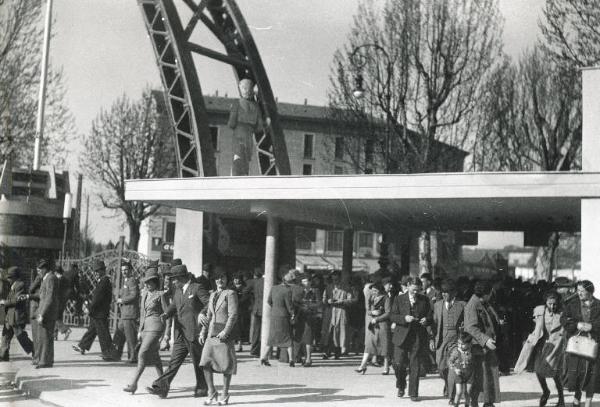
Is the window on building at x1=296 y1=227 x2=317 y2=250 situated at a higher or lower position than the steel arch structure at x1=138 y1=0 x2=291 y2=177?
lower

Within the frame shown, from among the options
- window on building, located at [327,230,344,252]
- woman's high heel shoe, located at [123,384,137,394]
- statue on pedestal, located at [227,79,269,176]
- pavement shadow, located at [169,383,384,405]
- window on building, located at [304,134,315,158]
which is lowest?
pavement shadow, located at [169,383,384,405]

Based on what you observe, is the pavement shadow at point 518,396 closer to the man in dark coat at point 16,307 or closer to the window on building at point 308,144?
the man in dark coat at point 16,307

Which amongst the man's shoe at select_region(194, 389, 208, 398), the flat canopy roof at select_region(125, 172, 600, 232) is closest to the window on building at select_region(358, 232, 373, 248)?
the flat canopy roof at select_region(125, 172, 600, 232)

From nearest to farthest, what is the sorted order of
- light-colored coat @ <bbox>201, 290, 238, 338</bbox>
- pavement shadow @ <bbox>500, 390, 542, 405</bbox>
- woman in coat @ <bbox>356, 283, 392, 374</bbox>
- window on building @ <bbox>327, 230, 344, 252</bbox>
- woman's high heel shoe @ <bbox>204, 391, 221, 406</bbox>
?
woman's high heel shoe @ <bbox>204, 391, 221, 406</bbox> → light-colored coat @ <bbox>201, 290, 238, 338</bbox> → pavement shadow @ <bbox>500, 390, 542, 405</bbox> → woman in coat @ <bbox>356, 283, 392, 374</bbox> → window on building @ <bbox>327, 230, 344, 252</bbox>

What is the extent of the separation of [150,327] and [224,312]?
1.22 metres

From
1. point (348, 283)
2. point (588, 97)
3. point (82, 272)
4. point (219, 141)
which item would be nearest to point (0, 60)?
point (82, 272)

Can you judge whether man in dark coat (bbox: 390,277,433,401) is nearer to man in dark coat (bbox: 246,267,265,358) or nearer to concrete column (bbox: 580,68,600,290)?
concrete column (bbox: 580,68,600,290)

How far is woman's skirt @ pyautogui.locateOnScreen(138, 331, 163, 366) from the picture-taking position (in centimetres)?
1072

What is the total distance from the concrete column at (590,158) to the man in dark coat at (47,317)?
335 inches

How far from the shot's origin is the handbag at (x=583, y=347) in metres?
10.3

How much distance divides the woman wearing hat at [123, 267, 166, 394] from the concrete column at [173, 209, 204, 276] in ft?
23.9

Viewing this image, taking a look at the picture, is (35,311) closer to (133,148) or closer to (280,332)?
(280,332)

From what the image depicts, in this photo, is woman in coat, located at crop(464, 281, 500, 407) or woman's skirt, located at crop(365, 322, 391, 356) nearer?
woman in coat, located at crop(464, 281, 500, 407)

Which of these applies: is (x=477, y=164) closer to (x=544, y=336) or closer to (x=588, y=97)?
(x=588, y=97)
